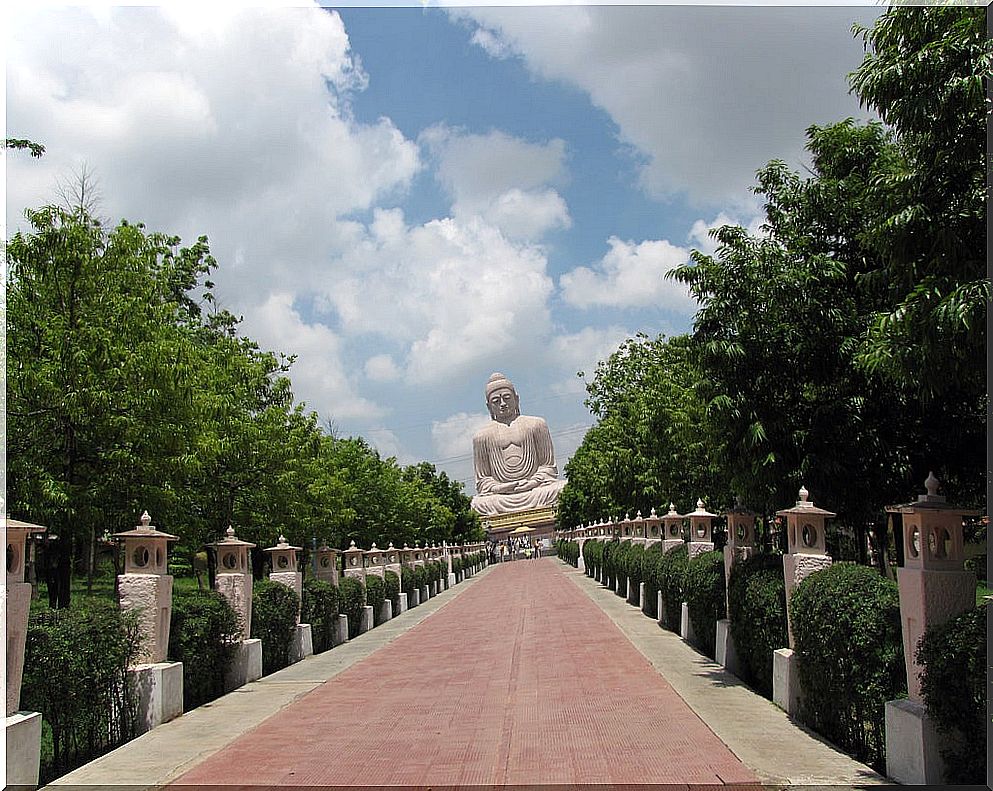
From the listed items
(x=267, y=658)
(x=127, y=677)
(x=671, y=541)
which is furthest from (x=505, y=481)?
(x=127, y=677)

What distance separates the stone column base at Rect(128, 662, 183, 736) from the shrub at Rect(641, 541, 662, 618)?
1150cm

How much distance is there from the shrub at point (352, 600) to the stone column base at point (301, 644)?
2295 millimetres

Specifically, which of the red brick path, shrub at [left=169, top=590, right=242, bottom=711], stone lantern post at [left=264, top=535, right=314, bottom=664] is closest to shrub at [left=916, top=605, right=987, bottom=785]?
the red brick path

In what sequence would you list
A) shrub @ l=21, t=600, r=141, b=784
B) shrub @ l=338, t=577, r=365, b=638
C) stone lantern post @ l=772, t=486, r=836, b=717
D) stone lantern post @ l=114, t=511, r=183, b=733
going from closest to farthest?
shrub @ l=21, t=600, r=141, b=784 → stone lantern post @ l=772, t=486, r=836, b=717 → stone lantern post @ l=114, t=511, r=183, b=733 → shrub @ l=338, t=577, r=365, b=638

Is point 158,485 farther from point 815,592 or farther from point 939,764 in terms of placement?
point 939,764

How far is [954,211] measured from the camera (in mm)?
6520

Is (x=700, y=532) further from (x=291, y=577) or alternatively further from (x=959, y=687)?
(x=959, y=687)

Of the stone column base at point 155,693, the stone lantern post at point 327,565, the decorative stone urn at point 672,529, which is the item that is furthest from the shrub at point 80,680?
the decorative stone urn at point 672,529

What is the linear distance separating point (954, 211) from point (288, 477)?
13.8 m

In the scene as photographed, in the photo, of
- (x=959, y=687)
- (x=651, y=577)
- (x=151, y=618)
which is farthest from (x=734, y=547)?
(x=651, y=577)

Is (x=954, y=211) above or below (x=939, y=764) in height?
above

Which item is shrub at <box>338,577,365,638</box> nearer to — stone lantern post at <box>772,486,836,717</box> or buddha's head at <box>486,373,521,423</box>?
stone lantern post at <box>772,486,836,717</box>

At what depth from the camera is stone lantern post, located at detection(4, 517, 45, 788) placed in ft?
22.4

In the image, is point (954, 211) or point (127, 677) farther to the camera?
point (127, 677)
